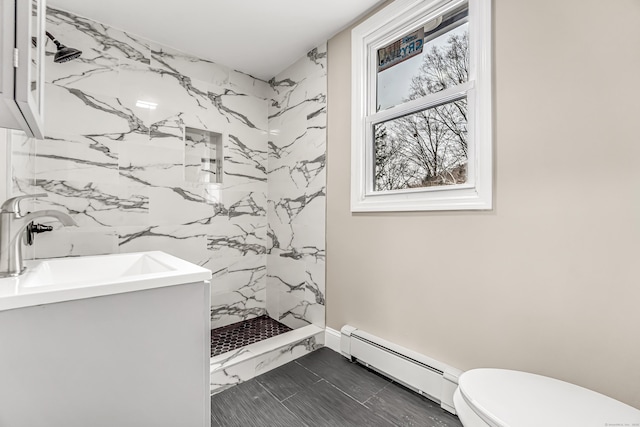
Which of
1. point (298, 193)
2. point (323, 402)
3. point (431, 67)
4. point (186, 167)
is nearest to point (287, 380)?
point (323, 402)

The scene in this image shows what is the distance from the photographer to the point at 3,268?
1.06 m

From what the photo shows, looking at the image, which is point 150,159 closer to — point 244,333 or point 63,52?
point 63,52

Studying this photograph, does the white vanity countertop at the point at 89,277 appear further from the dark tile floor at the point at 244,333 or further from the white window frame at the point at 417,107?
the white window frame at the point at 417,107

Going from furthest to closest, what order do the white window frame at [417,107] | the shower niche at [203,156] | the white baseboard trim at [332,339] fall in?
the shower niche at [203,156] → the white baseboard trim at [332,339] → the white window frame at [417,107]

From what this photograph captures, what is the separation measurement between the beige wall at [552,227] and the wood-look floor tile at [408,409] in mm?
242

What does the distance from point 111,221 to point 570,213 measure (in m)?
2.65

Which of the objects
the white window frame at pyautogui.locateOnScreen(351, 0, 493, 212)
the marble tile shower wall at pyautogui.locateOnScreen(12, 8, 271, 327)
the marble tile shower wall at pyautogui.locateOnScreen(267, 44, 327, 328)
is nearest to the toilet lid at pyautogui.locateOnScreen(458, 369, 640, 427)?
the white window frame at pyautogui.locateOnScreen(351, 0, 493, 212)

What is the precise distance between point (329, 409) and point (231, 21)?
98.3 inches

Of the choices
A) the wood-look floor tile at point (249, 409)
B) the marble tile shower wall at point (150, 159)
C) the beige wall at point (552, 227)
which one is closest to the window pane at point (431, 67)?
the beige wall at point (552, 227)

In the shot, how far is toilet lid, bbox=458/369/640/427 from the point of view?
0.86 meters

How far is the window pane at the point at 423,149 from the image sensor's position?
1.58m

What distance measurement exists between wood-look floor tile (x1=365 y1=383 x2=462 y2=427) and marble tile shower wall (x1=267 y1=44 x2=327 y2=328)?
79 cm

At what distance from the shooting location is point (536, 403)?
94 centimetres

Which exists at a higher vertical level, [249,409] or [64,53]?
[64,53]
